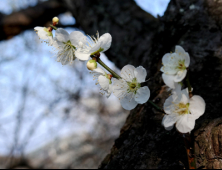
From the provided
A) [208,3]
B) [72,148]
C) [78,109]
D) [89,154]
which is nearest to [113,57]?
[208,3]

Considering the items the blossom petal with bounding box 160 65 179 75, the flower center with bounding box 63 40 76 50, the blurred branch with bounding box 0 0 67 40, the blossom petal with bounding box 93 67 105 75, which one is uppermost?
the blurred branch with bounding box 0 0 67 40

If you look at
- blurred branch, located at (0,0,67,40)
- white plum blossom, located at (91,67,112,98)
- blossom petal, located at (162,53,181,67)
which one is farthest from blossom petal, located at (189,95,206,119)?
blurred branch, located at (0,0,67,40)

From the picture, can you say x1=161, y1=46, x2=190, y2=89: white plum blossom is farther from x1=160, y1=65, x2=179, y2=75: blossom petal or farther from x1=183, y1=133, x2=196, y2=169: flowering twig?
x1=183, y1=133, x2=196, y2=169: flowering twig

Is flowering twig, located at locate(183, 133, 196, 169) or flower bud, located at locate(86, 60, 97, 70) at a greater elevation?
flower bud, located at locate(86, 60, 97, 70)

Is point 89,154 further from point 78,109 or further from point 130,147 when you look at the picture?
point 130,147

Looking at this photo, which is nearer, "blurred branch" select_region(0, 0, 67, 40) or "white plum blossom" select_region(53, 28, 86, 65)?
"white plum blossom" select_region(53, 28, 86, 65)

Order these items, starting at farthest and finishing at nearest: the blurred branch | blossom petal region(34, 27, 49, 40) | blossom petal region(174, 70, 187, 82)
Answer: the blurred branch → blossom petal region(34, 27, 49, 40) → blossom petal region(174, 70, 187, 82)

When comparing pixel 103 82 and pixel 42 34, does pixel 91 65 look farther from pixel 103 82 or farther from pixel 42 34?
pixel 42 34

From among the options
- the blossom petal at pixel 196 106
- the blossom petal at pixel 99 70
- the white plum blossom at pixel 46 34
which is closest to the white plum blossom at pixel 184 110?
the blossom petal at pixel 196 106
